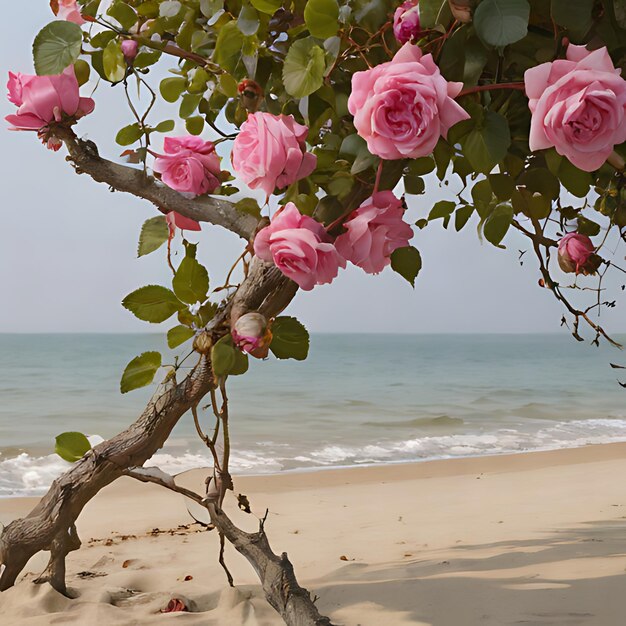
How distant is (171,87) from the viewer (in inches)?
73.5

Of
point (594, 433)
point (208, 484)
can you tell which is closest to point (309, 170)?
point (208, 484)

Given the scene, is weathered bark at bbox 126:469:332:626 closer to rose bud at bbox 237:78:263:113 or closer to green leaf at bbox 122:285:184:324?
green leaf at bbox 122:285:184:324

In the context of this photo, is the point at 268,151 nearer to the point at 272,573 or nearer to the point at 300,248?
the point at 300,248

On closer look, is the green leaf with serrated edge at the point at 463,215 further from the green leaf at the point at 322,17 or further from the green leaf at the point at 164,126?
the green leaf at the point at 322,17

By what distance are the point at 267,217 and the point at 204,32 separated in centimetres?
57

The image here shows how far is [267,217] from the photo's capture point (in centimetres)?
118

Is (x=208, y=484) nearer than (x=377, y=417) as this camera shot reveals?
Yes

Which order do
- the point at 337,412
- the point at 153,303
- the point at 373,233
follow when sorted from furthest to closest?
the point at 337,412
the point at 153,303
the point at 373,233

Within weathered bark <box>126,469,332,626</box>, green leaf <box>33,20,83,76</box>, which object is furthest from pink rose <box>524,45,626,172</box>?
weathered bark <box>126,469,332,626</box>

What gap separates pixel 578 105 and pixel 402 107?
7.3 inches

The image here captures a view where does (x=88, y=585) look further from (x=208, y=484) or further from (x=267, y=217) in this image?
(x=267, y=217)

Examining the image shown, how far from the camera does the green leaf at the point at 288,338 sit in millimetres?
1200

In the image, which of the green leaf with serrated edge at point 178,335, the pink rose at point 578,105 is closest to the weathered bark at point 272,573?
the green leaf with serrated edge at point 178,335

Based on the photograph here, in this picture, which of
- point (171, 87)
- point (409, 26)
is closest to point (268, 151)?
point (409, 26)
